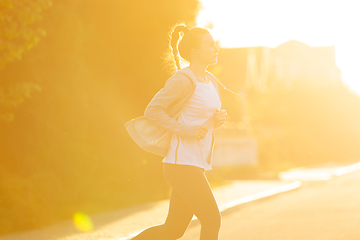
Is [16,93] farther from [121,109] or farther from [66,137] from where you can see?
[121,109]

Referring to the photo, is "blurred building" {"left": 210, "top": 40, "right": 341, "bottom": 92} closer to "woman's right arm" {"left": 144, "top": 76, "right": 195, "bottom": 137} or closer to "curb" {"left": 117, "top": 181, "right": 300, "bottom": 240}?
"curb" {"left": 117, "top": 181, "right": 300, "bottom": 240}

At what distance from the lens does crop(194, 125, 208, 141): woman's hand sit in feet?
15.4

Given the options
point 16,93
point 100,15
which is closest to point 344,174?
point 100,15

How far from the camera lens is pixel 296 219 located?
36.9ft

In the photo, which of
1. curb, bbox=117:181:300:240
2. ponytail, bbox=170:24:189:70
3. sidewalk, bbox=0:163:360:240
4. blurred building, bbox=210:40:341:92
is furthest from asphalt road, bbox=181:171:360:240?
blurred building, bbox=210:40:341:92

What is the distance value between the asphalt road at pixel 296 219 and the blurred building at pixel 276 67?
47.5 feet

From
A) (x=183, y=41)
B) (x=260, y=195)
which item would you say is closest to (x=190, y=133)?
(x=183, y=41)

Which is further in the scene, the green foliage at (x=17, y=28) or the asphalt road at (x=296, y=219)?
the asphalt road at (x=296, y=219)

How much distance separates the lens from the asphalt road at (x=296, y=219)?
9.27 metres

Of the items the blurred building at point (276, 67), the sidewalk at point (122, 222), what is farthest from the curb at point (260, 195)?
the blurred building at point (276, 67)

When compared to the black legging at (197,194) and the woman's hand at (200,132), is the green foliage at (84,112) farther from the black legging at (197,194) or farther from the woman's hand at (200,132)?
the woman's hand at (200,132)

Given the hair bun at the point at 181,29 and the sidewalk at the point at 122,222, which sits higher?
the hair bun at the point at 181,29

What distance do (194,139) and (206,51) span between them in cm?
68

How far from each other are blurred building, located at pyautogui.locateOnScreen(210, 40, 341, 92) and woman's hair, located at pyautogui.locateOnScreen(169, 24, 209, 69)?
23.8 m
